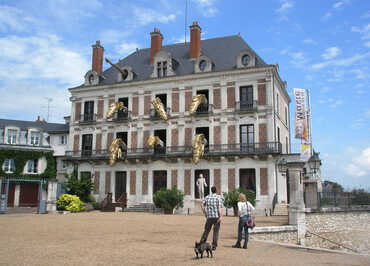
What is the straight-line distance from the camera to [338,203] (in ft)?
57.4

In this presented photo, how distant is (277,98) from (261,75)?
8.97ft

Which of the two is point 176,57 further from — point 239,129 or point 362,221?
point 362,221

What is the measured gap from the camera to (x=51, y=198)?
23.0 meters

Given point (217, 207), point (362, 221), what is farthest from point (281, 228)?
point (362, 221)

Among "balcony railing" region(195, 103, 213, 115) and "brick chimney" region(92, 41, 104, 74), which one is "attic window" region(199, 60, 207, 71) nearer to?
"balcony railing" region(195, 103, 213, 115)

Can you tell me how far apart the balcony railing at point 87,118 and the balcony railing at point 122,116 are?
76.0 inches

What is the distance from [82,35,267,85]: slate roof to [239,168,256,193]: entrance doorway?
760cm

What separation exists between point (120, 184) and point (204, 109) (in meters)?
9.05

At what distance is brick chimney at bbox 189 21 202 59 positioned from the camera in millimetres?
29250

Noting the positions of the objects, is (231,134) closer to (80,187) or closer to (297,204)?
(297,204)

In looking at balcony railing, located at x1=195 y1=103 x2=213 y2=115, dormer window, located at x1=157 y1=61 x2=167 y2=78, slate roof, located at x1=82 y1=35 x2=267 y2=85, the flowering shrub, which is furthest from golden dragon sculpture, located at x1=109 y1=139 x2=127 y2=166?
balcony railing, located at x1=195 y1=103 x2=213 y2=115

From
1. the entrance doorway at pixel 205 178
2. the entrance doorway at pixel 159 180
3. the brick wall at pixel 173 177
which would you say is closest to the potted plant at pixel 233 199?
the entrance doorway at pixel 205 178

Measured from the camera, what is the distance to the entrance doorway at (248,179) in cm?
2486

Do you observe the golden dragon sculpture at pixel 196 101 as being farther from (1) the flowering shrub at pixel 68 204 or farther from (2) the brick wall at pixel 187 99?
(1) the flowering shrub at pixel 68 204
